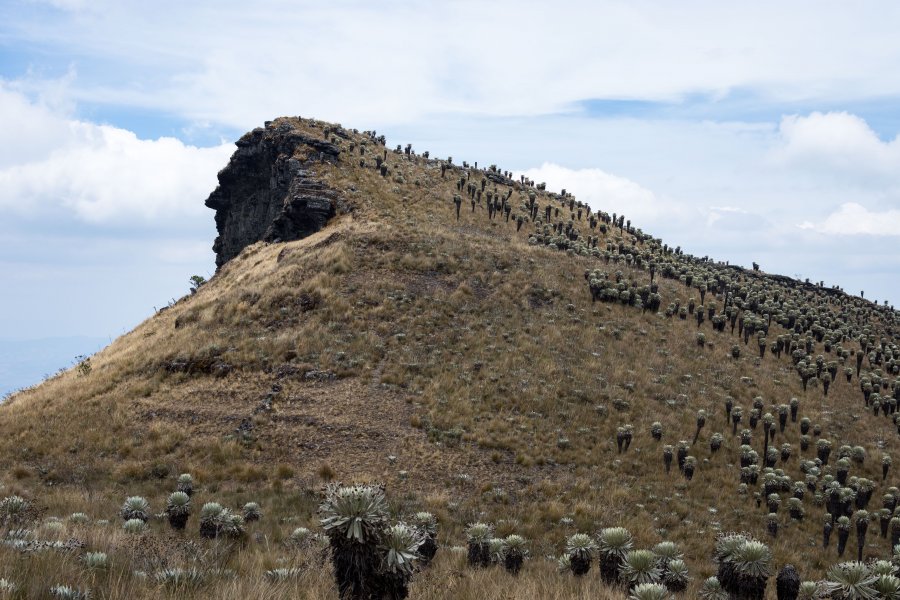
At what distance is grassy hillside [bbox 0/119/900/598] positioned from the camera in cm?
1752

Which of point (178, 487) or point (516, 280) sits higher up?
point (516, 280)

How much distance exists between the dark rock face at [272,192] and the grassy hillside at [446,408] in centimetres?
569

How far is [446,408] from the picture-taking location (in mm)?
24641

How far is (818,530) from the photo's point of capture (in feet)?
66.0

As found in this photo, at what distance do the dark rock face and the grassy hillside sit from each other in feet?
18.7

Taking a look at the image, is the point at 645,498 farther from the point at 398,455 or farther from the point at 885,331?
the point at 885,331

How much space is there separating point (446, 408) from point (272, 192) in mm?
41470

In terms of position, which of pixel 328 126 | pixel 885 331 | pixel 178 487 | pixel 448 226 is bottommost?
pixel 178 487

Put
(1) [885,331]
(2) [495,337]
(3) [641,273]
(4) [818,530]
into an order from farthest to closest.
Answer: (1) [885,331] < (3) [641,273] < (2) [495,337] < (4) [818,530]

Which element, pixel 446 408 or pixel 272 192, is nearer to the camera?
pixel 446 408

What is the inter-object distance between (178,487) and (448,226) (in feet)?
111

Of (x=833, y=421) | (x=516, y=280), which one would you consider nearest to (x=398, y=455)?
(x=516, y=280)

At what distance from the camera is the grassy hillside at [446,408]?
57.5ft

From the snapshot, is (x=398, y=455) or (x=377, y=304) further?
(x=377, y=304)
